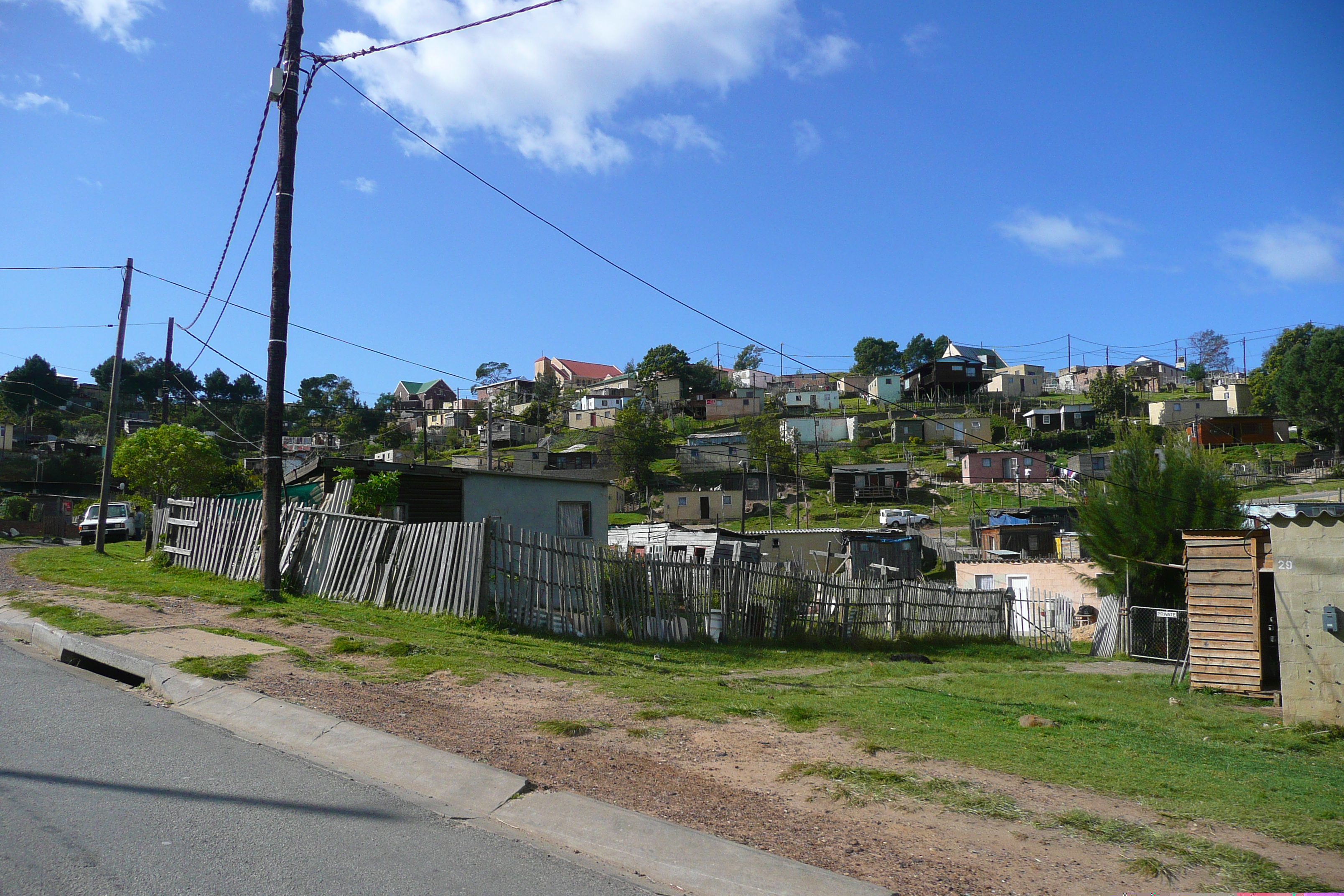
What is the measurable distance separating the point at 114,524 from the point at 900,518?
132ft

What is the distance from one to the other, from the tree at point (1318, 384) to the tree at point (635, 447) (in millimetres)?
50633

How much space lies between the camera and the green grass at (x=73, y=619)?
949 cm

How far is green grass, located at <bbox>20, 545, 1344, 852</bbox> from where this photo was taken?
21.1 ft

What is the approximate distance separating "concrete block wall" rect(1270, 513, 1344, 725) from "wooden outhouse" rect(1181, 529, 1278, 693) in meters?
2.41

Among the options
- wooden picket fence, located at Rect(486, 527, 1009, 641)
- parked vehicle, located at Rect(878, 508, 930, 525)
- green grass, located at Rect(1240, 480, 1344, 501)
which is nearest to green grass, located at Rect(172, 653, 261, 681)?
wooden picket fence, located at Rect(486, 527, 1009, 641)

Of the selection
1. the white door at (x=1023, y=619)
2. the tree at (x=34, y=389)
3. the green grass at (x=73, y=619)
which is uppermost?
the tree at (x=34, y=389)

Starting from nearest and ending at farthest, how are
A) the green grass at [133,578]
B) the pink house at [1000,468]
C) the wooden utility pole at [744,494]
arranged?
the green grass at [133,578] → the wooden utility pole at [744,494] → the pink house at [1000,468]

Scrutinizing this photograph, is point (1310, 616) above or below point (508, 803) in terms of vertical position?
above

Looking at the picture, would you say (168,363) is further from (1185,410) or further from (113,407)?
(1185,410)

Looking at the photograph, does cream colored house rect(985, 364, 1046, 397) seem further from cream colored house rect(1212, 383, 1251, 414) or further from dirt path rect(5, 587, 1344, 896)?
dirt path rect(5, 587, 1344, 896)

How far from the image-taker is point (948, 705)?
1002 cm

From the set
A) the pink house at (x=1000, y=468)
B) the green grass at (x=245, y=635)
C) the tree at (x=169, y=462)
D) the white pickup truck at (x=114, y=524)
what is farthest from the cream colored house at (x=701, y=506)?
the green grass at (x=245, y=635)

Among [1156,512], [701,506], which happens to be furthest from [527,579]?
[701,506]

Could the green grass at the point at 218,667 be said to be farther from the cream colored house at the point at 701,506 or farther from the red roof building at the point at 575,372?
the red roof building at the point at 575,372
